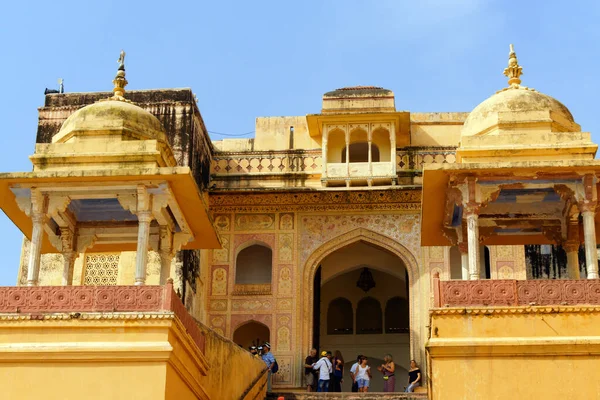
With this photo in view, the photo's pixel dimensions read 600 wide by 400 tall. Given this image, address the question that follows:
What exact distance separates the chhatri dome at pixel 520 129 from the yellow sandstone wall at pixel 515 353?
7.50 feet

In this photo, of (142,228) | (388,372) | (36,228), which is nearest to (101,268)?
(388,372)

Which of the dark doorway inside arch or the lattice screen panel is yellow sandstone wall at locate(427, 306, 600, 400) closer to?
the dark doorway inside arch

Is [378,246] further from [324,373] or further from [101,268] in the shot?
[101,268]

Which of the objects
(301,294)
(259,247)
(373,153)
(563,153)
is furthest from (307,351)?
(563,153)

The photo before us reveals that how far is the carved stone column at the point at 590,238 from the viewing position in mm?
12539

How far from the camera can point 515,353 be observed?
1175 centimetres

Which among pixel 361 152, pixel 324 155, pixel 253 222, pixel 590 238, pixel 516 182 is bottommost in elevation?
pixel 590 238

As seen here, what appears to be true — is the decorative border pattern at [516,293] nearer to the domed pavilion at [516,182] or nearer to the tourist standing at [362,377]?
the domed pavilion at [516,182]

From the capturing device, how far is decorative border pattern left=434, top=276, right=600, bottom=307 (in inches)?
475

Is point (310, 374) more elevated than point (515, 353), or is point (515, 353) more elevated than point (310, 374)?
point (310, 374)

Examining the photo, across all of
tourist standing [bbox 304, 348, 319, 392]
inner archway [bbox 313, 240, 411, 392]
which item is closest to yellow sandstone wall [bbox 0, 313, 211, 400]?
tourist standing [bbox 304, 348, 319, 392]

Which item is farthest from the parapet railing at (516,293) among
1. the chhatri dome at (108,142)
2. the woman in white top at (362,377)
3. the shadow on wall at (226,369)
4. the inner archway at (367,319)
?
the inner archway at (367,319)

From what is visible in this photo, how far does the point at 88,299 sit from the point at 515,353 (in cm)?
465

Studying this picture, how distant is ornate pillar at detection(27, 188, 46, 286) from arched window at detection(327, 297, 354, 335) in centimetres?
1177
